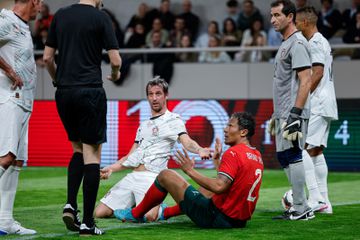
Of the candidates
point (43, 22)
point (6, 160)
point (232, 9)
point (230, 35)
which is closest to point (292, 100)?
point (6, 160)

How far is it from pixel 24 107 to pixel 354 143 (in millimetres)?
8877

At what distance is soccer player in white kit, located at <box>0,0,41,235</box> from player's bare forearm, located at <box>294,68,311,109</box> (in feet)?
8.51

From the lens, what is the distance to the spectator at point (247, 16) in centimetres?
1864

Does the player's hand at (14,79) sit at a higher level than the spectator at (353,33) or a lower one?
lower

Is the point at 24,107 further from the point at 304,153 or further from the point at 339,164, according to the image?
the point at 339,164

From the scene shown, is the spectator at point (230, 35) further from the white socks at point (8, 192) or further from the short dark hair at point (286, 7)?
the white socks at point (8, 192)

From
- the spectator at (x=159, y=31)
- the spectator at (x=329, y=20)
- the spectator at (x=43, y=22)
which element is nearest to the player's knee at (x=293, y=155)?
the spectator at (x=329, y=20)

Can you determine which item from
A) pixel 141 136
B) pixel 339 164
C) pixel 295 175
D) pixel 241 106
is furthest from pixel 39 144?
pixel 295 175

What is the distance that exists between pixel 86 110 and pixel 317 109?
11.8 ft

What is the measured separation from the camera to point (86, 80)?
7.82 meters

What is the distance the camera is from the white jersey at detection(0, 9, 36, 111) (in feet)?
26.6

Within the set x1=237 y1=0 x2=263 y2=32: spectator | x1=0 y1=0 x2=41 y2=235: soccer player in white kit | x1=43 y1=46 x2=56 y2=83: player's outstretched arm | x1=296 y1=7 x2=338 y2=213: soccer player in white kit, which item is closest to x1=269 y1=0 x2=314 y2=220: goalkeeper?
x1=296 y1=7 x2=338 y2=213: soccer player in white kit

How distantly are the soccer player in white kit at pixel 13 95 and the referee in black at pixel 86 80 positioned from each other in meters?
0.44

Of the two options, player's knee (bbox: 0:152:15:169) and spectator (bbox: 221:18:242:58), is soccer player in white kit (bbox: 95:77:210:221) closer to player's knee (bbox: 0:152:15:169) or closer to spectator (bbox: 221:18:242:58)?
player's knee (bbox: 0:152:15:169)
